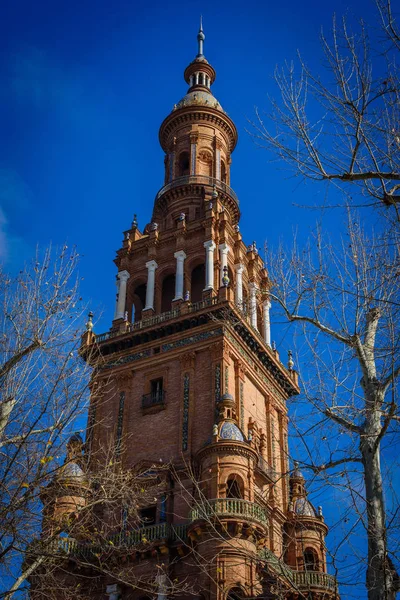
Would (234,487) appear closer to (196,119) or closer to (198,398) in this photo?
(198,398)

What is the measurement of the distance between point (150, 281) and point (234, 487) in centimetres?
1470

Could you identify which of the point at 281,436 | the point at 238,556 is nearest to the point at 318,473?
the point at 238,556

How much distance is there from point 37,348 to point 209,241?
27.4 metres

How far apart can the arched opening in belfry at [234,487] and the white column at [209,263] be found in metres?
11.3

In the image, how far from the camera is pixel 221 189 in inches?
2045

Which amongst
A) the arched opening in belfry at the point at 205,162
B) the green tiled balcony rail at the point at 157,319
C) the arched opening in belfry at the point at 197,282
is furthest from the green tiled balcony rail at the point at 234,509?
the arched opening in belfry at the point at 205,162

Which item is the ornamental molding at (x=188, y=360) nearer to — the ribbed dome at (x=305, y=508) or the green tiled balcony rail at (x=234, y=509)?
the ribbed dome at (x=305, y=508)

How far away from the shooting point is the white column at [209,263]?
43.8m

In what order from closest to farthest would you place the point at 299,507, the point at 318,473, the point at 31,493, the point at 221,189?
1. the point at 318,473
2. the point at 31,493
3. the point at 299,507
4. the point at 221,189

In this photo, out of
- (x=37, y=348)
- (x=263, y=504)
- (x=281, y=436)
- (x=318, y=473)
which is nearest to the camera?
(x=318, y=473)

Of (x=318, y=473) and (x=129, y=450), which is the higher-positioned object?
(x=129, y=450)

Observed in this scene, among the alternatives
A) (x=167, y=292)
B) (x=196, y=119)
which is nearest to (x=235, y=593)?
(x=167, y=292)

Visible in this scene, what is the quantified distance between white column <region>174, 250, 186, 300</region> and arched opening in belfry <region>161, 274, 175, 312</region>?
1850 millimetres

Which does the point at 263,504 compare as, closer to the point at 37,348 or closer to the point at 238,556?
the point at 238,556
